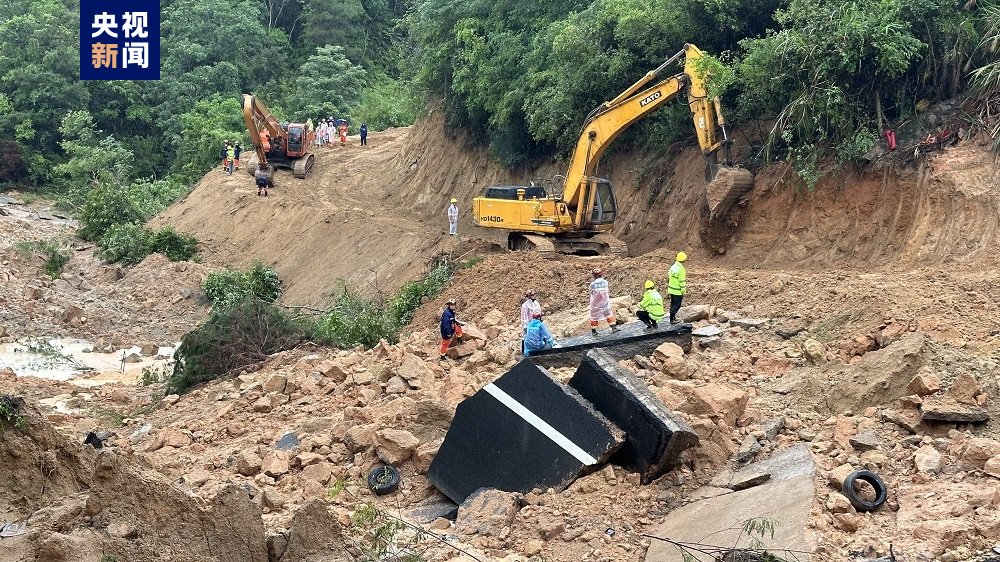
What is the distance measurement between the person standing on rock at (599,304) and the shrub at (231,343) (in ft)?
20.0

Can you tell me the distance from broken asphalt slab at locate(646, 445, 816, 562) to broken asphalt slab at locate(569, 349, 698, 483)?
Result: 443 millimetres

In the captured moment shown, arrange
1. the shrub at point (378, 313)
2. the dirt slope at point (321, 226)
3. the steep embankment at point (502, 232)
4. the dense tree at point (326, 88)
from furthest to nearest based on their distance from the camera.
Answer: the dense tree at point (326, 88)
the dirt slope at point (321, 226)
the shrub at point (378, 313)
the steep embankment at point (502, 232)

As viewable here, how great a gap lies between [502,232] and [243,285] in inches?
265

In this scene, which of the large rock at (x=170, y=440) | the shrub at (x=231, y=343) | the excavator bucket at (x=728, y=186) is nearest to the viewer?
the large rock at (x=170, y=440)

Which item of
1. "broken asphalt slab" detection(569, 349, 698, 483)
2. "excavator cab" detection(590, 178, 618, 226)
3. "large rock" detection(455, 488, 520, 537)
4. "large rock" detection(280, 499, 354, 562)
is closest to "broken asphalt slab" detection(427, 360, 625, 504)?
"broken asphalt slab" detection(569, 349, 698, 483)

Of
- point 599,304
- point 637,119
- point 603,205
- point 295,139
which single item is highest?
point 637,119

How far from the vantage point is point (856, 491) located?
29.6 ft

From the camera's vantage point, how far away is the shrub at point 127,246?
101ft

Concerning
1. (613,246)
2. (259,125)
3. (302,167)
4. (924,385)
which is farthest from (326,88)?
(924,385)

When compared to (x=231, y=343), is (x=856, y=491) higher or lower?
higher

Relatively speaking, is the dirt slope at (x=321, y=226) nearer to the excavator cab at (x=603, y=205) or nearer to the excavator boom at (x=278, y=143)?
the excavator boom at (x=278, y=143)

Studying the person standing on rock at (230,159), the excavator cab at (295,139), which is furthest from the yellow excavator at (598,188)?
the person standing on rock at (230,159)

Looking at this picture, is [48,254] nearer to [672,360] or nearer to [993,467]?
[672,360]

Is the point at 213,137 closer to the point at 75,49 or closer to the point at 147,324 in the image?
the point at 75,49
